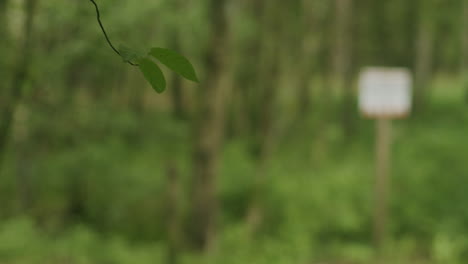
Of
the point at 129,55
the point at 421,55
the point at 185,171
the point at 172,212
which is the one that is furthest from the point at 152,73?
the point at 421,55

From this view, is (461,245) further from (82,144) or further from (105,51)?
(82,144)

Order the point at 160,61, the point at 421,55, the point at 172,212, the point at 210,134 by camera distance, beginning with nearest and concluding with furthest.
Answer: the point at 160,61 < the point at 172,212 < the point at 210,134 < the point at 421,55

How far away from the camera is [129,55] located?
981mm

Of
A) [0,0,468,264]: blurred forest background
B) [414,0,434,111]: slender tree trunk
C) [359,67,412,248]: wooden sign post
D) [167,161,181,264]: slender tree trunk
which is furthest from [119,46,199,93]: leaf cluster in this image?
[414,0,434,111]: slender tree trunk

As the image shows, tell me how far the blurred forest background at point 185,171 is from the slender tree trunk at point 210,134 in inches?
0.6

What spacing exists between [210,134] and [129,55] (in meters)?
5.94

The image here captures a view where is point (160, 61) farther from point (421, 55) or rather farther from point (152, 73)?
point (421, 55)

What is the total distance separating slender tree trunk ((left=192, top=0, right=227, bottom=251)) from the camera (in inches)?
261

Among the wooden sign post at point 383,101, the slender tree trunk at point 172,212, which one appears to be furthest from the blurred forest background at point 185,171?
the wooden sign post at point 383,101

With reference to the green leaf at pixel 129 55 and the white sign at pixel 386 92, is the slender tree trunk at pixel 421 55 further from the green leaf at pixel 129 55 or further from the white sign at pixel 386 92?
the green leaf at pixel 129 55

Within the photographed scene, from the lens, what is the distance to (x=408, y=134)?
49.6 ft

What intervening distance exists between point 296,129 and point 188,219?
6.78 m

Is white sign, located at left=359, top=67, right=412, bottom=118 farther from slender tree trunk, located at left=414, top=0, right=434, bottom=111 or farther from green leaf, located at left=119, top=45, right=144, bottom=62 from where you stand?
slender tree trunk, located at left=414, top=0, right=434, bottom=111

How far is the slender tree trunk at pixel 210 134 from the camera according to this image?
664cm
